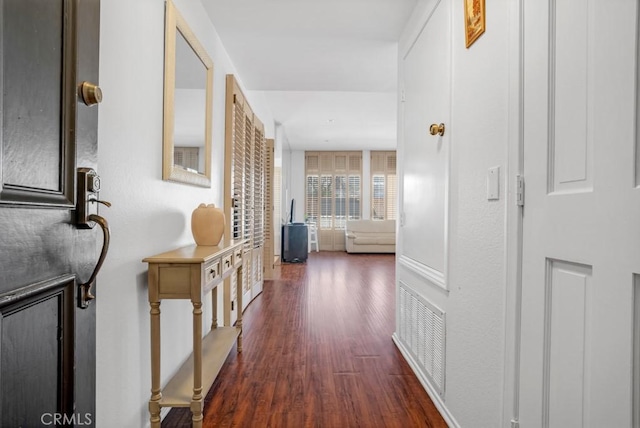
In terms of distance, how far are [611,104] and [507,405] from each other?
1002mm

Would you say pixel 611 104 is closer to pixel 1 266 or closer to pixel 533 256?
pixel 533 256

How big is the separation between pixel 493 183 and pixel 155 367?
1571 mm

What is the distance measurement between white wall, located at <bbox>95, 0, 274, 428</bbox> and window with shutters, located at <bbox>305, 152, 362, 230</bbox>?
25.8ft

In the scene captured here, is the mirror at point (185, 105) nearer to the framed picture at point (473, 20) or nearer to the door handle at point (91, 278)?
the door handle at point (91, 278)

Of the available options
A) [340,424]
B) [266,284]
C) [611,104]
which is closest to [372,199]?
[266,284]

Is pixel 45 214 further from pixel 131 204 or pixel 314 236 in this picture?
pixel 314 236

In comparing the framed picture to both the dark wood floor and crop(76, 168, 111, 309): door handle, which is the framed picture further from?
the dark wood floor

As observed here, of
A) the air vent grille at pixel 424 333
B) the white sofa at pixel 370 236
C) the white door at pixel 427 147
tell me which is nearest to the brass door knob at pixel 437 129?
the white door at pixel 427 147

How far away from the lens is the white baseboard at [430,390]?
1726 mm

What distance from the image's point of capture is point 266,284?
520 cm

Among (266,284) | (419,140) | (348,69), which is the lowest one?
(266,284)

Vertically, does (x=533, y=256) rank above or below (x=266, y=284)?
above

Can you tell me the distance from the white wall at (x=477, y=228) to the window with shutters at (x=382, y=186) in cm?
811

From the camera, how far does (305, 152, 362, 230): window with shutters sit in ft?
32.4
